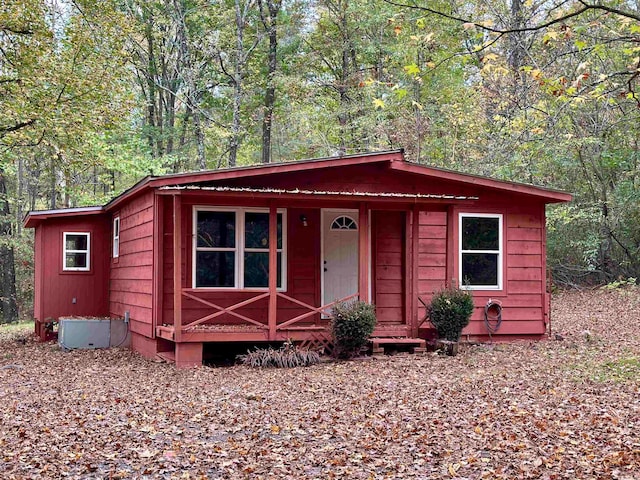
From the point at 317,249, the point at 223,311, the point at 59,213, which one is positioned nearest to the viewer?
the point at 223,311

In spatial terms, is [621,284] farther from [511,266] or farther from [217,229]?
[217,229]

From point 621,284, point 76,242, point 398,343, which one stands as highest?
point 76,242

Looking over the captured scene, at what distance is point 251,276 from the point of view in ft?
39.5

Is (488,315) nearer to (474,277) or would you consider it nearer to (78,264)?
(474,277)

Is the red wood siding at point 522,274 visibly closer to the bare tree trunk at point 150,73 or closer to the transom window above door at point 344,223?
the transom window above door at point 344,223

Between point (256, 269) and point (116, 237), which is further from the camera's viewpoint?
point (116, 237)

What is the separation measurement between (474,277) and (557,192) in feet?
6.98

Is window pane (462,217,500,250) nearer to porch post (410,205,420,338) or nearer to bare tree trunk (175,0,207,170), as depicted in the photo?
porch post (410,205,420,338)

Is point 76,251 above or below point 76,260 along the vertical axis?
above

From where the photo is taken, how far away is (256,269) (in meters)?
12.1

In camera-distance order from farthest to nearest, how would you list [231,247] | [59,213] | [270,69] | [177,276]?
[270,69] → [59,213] → [231,247] → [177,276]

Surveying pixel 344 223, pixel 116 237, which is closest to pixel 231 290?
pixel 344 223

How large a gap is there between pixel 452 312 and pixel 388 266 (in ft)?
5.31

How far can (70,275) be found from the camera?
15.4 m
